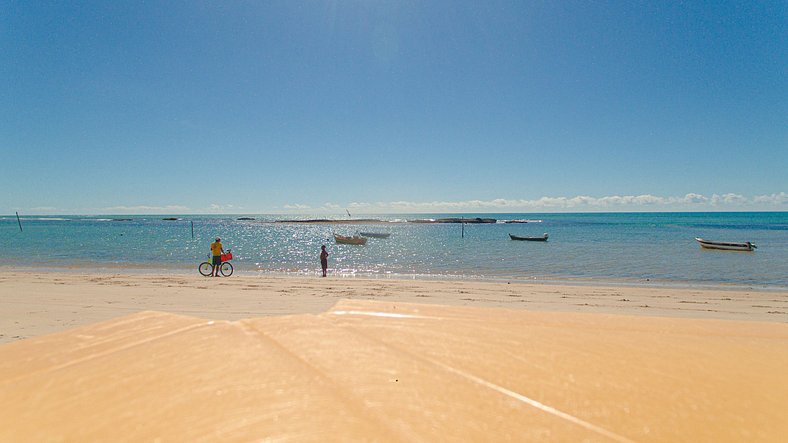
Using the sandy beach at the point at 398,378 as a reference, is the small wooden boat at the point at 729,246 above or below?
below

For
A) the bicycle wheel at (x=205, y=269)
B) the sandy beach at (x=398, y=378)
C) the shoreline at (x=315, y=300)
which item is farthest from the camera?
the bicycle wheel at (x=205, y=269)

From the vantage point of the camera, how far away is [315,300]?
36.7 feet

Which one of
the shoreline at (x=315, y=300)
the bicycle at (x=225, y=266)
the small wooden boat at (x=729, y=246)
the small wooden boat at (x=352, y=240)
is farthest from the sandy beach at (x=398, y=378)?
the small wooden boat at (x=352, y=240)

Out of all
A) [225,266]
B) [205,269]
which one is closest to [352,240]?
[225,266]

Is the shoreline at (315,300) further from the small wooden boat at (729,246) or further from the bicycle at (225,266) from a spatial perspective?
the small wooden boat at (729,246)

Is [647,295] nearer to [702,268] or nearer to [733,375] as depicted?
[733,375]

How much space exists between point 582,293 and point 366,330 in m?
11.6

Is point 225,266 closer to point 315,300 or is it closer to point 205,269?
point 205,269

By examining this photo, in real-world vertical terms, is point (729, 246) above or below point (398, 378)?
below

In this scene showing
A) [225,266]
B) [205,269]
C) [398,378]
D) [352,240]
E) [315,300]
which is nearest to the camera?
[398,378]

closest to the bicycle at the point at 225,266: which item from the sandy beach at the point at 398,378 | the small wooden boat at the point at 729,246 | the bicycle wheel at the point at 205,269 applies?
the bicycle wheel at the point at 205,269

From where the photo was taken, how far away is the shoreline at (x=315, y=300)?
8.92 metres

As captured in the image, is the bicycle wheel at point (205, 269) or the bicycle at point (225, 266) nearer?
the bicycle at point (225, 266)

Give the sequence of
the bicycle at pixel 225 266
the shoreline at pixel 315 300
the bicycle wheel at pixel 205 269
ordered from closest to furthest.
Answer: the shoreline at pixel 315 300 < the bicycle at pixel 225 266 < the bicycle wheel at pixel 205 269
